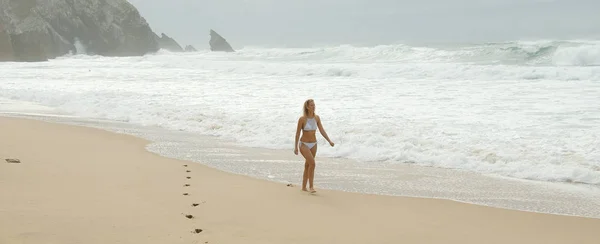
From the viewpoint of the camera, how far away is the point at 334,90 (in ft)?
71.3

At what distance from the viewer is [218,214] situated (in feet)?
20.1

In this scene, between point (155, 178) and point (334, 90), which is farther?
point (334, 90)

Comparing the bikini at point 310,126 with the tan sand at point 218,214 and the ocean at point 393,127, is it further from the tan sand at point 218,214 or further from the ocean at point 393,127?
the ocean at point 393,127

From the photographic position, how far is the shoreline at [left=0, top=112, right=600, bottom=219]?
287 inches

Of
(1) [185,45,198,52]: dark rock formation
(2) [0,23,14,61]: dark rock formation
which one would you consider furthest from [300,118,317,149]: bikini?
(1) [185,45,198,52]: dark rock formation

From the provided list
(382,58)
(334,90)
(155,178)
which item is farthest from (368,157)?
(382,58)

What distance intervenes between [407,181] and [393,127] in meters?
4.09

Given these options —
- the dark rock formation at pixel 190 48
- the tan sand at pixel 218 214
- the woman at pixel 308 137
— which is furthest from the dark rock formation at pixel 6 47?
the woman at pixel 308 137

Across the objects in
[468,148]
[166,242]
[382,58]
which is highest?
[382,58]

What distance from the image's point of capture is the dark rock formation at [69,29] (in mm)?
63781

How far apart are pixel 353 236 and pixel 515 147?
19.0 ft

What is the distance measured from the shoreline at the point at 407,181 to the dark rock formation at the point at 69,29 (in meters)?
57.8

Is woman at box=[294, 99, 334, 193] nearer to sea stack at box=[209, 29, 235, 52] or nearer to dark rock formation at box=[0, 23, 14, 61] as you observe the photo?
dark rock formation at box=[0, 23, 14, 61]

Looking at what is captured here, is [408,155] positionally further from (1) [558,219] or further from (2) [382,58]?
(2) [382,58]
